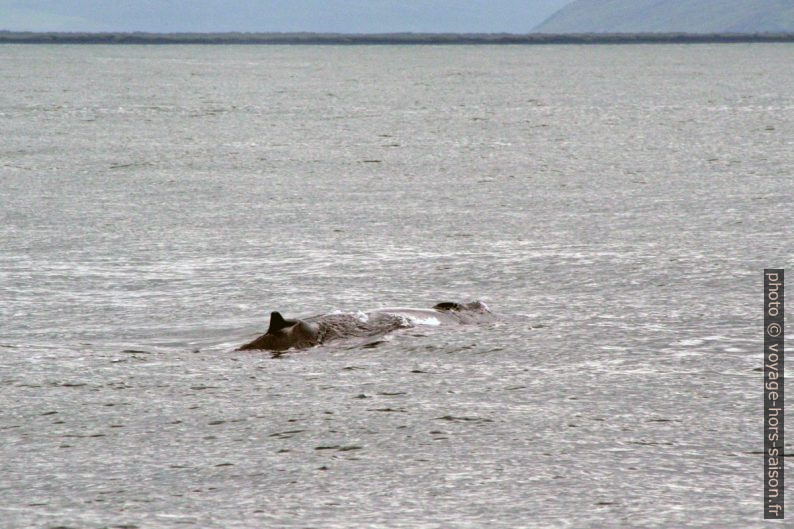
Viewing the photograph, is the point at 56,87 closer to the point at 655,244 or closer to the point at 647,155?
the point at 647,155

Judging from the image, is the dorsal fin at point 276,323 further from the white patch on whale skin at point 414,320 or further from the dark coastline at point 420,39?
the dark coastline at point 420,39

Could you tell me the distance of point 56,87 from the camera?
29.4 m

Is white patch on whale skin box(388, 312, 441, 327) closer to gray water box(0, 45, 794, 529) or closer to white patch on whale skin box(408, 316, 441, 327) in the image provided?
white patch on whale skin box(408, 316, 441, 327)

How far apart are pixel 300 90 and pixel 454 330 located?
2387 cm

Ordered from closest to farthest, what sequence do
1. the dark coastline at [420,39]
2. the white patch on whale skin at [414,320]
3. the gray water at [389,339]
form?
the gray water at [389,339]
the white patch on whale skin at [414,320]
the dark coastline at [420,39]

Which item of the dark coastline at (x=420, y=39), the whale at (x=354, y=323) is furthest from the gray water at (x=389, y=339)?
the dark coastline at (x=420, y=39)

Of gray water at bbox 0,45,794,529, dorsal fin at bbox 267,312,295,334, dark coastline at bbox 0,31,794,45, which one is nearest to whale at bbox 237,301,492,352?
dorsal fin at bbox 267,312,295,334

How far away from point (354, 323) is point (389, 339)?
0.22 meters

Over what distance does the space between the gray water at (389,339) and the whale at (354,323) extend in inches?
5.0

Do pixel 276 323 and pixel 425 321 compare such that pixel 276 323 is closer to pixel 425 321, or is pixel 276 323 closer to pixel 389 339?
pixel 389 339

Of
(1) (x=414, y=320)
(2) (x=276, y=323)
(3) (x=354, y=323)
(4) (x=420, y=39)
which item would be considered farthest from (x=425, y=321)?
(4) (x=420, y=39)

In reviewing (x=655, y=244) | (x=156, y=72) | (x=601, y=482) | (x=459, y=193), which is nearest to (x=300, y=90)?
(x=156, y=72)

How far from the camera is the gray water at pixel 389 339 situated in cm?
357

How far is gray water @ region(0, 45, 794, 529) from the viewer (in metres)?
3.57
